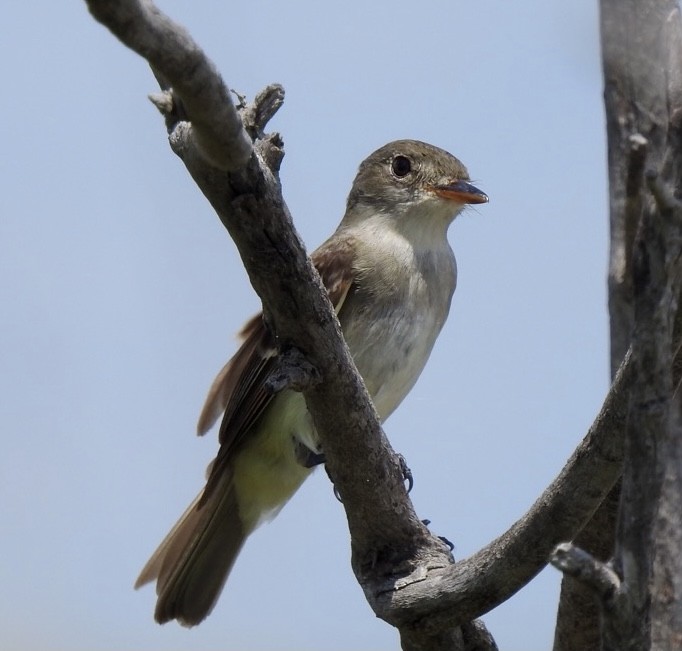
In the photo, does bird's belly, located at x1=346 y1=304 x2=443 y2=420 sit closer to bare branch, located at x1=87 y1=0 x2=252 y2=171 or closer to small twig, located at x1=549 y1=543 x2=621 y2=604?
bare branch, located at x1=87 y1=0 x2=252 y2=171

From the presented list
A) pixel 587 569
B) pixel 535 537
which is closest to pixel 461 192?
pixel 535 537

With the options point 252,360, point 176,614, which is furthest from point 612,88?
point 176,614

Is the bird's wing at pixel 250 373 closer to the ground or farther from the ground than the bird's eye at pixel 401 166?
closer to the ground

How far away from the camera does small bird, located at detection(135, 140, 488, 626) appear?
16.7 ft

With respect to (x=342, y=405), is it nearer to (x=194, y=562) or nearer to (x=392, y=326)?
(x=392, y=326)

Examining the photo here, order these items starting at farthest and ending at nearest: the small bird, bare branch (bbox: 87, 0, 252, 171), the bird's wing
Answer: the small bird < the bird's wing < bare branch (bbox: 87, 0, 252, 171)

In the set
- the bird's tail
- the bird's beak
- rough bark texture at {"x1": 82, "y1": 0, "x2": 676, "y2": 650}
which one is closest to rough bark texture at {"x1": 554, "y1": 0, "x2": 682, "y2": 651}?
rough bark texture at {"x1": 82, "y1": 0, "x2": 676, "y2": 650}

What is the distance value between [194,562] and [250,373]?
1.03m

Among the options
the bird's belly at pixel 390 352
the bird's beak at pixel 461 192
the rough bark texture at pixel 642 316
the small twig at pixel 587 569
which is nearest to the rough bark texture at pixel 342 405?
the rough bark texture at pixel 642 316

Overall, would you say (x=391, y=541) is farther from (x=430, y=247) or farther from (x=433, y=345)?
(x=430, y=247)

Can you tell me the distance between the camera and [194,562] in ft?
17.9

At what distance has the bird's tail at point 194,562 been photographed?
17.8ft

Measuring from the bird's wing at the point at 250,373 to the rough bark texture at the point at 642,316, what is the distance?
144 cm

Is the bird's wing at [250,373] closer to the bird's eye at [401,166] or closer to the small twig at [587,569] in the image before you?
the bird's eye at [401,166]
